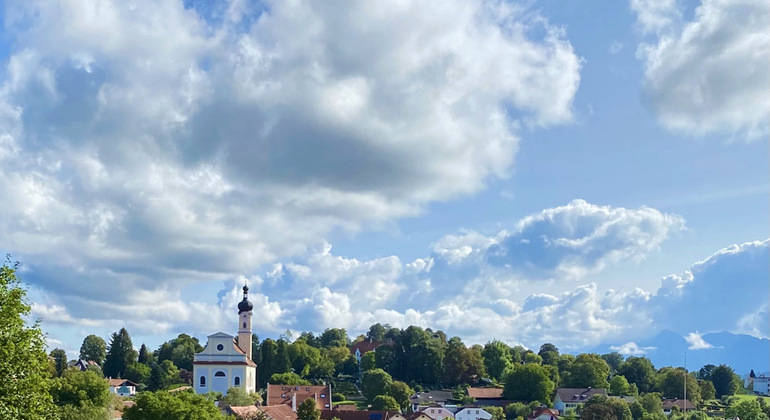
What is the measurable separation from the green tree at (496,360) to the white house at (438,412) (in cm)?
2977

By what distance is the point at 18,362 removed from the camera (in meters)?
22.3

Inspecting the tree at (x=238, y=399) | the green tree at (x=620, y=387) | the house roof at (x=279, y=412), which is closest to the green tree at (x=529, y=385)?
the green tree at (x=620, y=387)

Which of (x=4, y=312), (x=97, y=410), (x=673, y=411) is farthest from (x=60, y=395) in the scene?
(x=673, y=411)

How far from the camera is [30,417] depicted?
71.3 ft

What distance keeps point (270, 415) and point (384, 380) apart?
32.3 metres

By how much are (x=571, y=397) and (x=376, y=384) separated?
24.9 metres

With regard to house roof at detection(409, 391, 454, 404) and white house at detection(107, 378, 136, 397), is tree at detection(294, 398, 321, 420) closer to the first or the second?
house roof at detection(409, 391, 454, 404)

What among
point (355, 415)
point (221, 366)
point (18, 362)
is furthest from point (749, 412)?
point (18, 362)

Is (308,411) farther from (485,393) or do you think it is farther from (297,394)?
(485,393)

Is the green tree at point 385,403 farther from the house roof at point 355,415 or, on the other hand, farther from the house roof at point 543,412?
the house roof at point 543,412

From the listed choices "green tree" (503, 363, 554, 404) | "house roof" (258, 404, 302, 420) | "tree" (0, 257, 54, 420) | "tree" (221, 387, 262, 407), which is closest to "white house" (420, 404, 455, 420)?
"green tree" (503, 363, 554, 404)

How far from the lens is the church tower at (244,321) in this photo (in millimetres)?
104812

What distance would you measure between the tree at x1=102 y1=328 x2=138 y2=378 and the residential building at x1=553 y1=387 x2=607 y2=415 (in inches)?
2248

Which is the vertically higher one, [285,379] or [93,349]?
[93,349]
